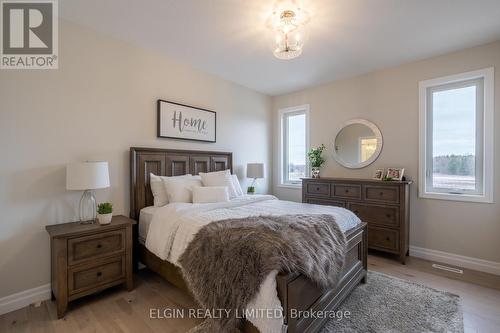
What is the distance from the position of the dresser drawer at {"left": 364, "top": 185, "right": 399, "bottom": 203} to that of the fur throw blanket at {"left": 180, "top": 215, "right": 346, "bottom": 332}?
1512 mm

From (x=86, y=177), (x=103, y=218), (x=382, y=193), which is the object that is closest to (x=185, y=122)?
(x=86, y=177)

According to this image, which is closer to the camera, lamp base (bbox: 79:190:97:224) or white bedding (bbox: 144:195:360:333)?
white bedding (bbox: 144:195:360:333)

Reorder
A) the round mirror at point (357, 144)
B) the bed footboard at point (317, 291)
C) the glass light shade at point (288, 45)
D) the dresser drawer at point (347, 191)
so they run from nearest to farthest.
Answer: the bed footboard at point (317, 291)
the glass light shade at point (288, 45)
the dresser drawer at point (347, 191)
the round mirror at point (357, 144)

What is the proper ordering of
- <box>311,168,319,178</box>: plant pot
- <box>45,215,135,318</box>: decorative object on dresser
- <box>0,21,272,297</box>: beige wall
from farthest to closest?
<box>311,168,319,178</box>: plant pot < <box>0,21,272,297</box>: beige wall < <box>45,215,135,318</box>: decorative object on dresser

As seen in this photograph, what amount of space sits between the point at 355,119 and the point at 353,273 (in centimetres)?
245

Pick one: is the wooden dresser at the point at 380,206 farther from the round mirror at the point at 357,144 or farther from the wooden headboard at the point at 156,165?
the wooden headboard at the point at 156,165

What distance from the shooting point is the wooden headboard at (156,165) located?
107 inches

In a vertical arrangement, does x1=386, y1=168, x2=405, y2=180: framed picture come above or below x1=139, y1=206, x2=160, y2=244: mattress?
above

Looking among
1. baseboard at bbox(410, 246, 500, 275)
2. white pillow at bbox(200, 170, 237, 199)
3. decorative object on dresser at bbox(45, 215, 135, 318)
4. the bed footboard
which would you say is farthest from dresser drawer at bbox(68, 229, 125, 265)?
baseboard at bbox(410, 246, 500, 275)

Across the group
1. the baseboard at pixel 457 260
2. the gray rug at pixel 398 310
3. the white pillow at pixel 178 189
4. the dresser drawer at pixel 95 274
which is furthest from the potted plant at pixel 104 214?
the baseboard at pixel 457 260

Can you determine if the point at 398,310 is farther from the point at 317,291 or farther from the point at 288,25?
the point at 288,25

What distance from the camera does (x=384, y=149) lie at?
3.44 metres

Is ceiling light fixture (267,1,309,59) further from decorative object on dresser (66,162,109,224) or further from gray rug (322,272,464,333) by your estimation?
gray rug (322,272,464,333)

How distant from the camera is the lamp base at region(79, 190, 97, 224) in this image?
228cm
